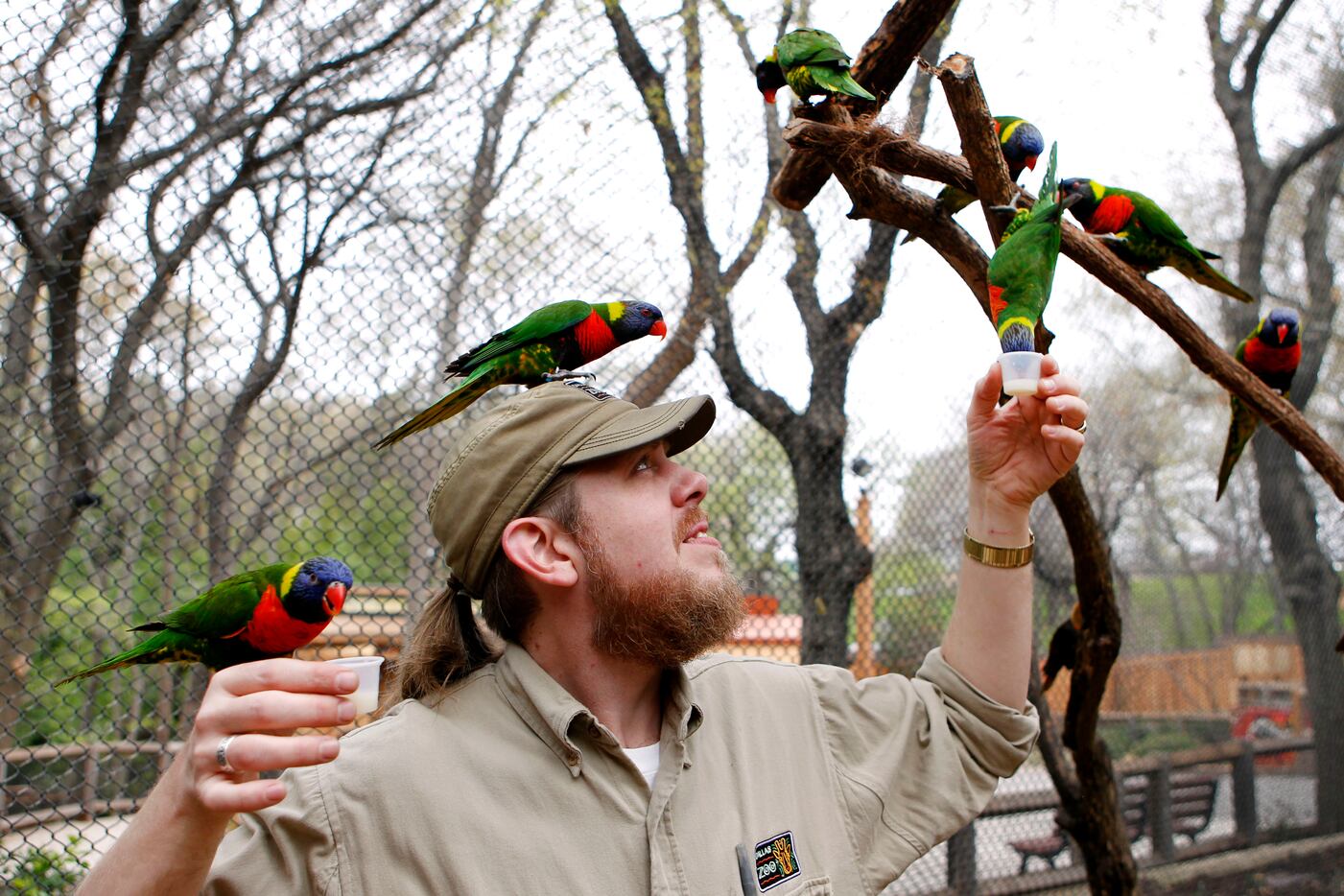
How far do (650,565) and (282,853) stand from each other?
0.58 meters

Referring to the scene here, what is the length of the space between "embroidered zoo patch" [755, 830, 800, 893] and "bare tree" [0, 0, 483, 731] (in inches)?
69.9

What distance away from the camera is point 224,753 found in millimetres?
875

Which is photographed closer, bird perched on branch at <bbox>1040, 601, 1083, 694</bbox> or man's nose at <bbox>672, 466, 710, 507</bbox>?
man's nose at <bbox>672, 466, 710, 507</bbox>

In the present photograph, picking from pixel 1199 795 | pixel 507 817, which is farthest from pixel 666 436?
pixel 1199 795

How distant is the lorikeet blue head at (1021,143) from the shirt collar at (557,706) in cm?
167

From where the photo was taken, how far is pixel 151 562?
2424 mm

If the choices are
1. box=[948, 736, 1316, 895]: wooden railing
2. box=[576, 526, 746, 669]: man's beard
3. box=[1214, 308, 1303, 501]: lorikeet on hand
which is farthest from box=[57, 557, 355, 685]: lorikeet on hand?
box=[948, 736, 1316, 895]: wooden railing

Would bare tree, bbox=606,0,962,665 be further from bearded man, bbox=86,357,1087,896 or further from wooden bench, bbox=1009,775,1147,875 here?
bearded man, bbox=86,357,1087,896

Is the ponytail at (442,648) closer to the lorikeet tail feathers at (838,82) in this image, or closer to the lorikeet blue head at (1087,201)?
the lorikeet tail feathers at (838,82)

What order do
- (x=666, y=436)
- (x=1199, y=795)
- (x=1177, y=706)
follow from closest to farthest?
(x=666, y=436) → (x=1199, y=795) → (x=1177, y=706)

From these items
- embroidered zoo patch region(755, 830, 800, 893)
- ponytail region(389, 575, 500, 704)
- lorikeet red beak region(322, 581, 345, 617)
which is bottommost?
embroidered zoo patch region(755, 830, 800, 893)

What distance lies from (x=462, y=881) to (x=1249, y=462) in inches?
257

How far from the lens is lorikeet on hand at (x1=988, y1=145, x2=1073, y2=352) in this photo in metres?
1.22

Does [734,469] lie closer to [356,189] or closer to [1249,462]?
[356,189]
